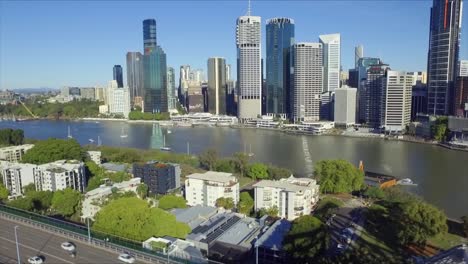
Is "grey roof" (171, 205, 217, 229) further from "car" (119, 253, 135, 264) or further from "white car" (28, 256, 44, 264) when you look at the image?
"white car" (28, 256, 44, 264)

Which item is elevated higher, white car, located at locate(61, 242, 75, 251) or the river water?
white car, located at locate(61, 242, 75, 251)

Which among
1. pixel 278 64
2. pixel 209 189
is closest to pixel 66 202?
pixel 209 189

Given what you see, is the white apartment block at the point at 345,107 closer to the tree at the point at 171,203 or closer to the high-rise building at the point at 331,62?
the high-rise building at the point at 331,62

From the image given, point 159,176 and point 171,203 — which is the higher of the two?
point 159,176

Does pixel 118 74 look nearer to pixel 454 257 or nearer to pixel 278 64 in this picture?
pixel 278 64

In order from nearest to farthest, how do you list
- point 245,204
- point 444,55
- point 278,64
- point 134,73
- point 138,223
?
point 138,223
point 245,204
point 444,55
point 278,64
point 134,73

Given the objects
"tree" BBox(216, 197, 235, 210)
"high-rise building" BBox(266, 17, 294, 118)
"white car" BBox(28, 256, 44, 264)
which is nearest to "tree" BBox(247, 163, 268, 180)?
"tree" BBox(216, 197, 235, 210)
